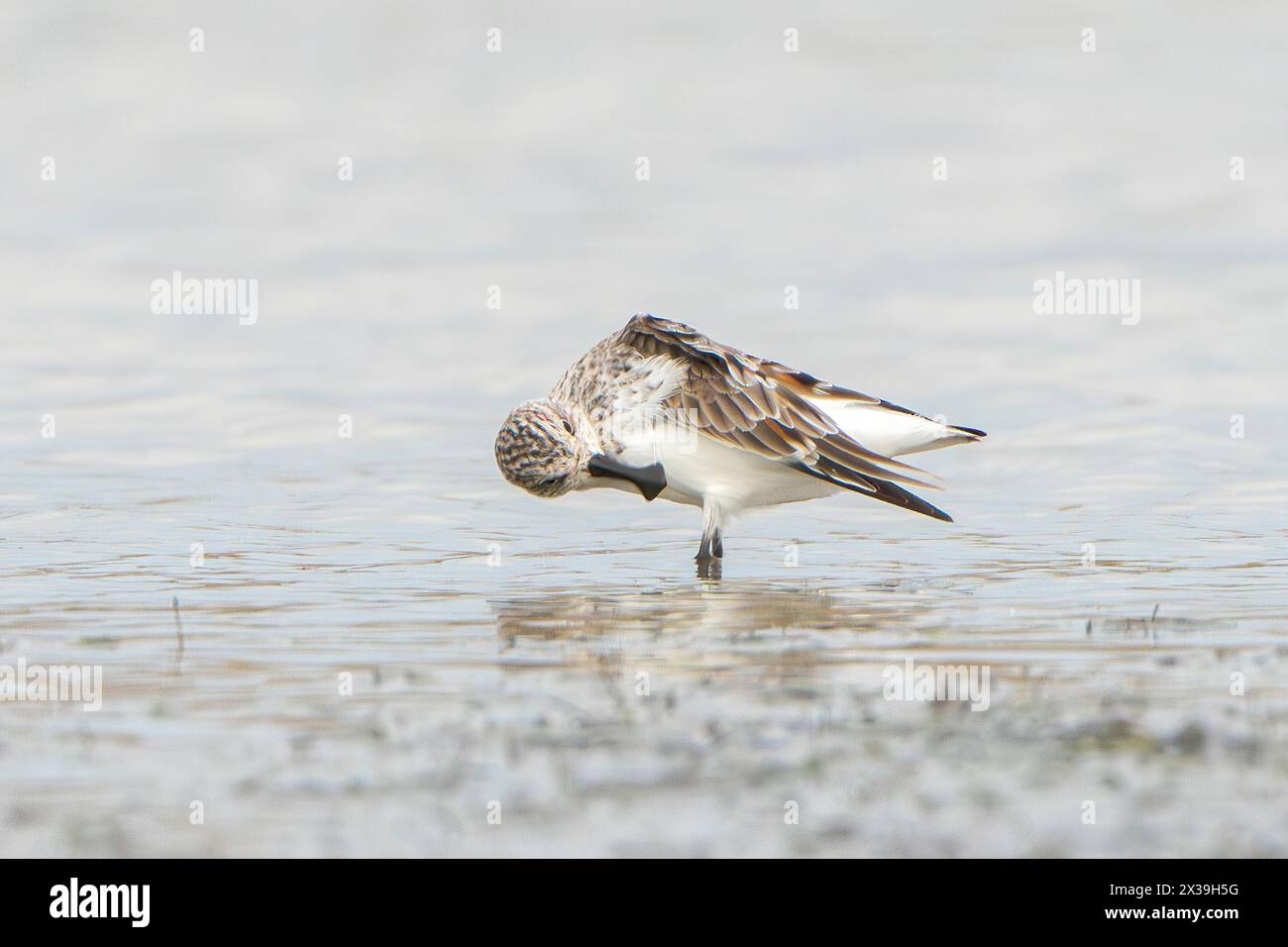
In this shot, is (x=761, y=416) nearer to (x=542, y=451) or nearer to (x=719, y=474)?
(x=719, y=474)

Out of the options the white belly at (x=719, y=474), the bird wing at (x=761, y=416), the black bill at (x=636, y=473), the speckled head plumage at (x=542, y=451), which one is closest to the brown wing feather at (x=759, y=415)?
the bird wing at (x=761, y=416)

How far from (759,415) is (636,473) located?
37.0 inches

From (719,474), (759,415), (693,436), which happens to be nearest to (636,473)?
(693,436)

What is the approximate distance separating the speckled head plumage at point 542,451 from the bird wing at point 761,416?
0.85 metres

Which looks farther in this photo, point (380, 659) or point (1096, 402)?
point (1096, 402)

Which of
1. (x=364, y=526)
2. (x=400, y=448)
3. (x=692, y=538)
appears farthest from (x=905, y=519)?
(x=400, y=448)

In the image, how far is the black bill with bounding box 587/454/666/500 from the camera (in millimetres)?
10320

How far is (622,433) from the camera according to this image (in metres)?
10.8

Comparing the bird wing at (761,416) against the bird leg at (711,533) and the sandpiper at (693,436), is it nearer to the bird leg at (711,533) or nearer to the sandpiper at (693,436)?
the sandpiper at (693,436)

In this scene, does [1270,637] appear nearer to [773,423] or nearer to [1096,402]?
[773,423]

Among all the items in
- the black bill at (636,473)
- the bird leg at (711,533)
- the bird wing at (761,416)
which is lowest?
the bird leg at (711,533)

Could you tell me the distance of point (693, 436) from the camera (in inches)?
425

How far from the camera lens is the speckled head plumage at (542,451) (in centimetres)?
1020
